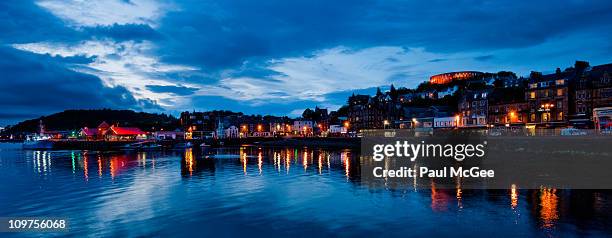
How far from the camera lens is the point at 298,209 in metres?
30.8

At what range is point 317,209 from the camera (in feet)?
100

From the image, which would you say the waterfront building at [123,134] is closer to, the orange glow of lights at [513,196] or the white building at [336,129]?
the white building at [336,129]

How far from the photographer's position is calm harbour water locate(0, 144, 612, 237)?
966 inches

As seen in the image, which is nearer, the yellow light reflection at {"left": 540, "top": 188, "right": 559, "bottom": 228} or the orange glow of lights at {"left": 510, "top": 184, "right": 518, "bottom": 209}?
the yellow light reflection at {"left": 540, "top": 188, "right": 559, "bottom": 228}

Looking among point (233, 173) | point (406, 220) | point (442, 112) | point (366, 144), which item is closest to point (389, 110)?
point (442, 112)

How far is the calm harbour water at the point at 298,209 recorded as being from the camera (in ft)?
80.5

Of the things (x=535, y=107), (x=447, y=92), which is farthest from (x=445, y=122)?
(x=447, y=92)

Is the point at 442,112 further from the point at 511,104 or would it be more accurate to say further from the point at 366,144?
the point at 366,144

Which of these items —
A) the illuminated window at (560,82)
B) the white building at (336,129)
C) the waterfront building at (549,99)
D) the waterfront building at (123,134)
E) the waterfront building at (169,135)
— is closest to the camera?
the waterfront building at (549,99)

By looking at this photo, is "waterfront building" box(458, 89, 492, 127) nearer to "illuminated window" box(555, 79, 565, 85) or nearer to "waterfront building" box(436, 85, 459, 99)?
"illuminated window" box(555, 79, 565, 85)

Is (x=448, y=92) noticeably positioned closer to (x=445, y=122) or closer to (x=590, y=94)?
(x=445, y=122)

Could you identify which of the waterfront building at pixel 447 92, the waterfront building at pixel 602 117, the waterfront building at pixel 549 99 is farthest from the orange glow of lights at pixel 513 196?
the waterfront building at pixel 447 92

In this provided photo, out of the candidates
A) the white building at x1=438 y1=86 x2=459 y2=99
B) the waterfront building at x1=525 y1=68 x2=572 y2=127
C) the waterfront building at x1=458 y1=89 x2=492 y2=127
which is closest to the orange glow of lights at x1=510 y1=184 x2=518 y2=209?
the waterfront building at x1=525 y1=68 x2=572 y2=127

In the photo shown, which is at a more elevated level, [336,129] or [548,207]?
[336,129]
